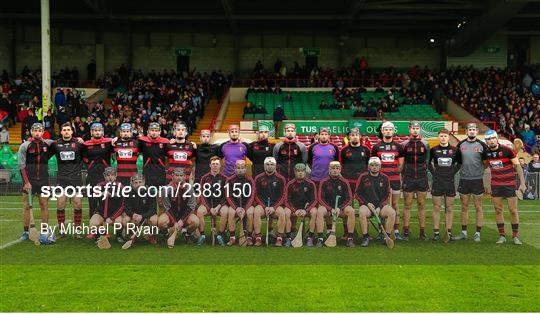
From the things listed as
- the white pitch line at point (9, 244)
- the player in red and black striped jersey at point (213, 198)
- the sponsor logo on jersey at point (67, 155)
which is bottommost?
the white pitch line at point (9, 244)

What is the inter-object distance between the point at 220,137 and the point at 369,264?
16.5 meters

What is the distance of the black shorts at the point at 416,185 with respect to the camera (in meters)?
12.2

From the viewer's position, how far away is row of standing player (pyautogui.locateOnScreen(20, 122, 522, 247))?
39.7 feet

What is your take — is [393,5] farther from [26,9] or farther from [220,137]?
[26,9]

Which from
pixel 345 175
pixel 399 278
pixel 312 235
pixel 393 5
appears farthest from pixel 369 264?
pixel 393 5

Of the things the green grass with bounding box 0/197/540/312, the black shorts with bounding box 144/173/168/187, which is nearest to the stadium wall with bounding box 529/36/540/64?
the green grass with bounding box 0/197/540/312

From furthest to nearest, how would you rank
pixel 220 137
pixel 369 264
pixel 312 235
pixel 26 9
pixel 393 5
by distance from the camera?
pixel 26 9 → pixel 393 5 → pixel 220 137 → pixel 312 235 → pixel 369 264

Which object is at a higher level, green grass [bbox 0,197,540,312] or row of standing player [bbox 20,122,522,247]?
row of standing player [bbox 20,122,522,247]

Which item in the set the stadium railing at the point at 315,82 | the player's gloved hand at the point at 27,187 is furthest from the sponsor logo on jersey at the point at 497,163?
the stadium railing at the point at 315,82

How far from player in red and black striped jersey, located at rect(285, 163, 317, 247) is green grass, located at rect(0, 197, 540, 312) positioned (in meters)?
0.64

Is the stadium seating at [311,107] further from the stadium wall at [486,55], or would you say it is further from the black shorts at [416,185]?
the black shorts at [416,185]

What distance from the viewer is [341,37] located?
37781mm

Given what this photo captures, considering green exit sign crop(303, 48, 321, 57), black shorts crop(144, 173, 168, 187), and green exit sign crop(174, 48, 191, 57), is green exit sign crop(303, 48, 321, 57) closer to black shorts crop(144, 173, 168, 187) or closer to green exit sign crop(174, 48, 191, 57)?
green exit sign crop(174, 48, 191, 57)

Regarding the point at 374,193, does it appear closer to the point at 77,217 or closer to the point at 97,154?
the point at 97,154
